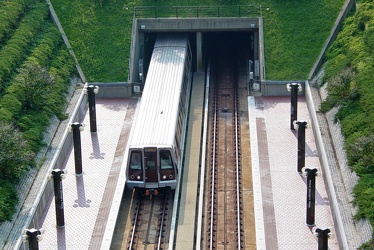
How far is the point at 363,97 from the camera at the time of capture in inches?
1641

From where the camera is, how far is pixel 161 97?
138 ft

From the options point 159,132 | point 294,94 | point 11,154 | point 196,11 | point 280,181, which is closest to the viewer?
point 11,154

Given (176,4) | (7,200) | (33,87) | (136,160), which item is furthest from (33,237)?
(176,4)

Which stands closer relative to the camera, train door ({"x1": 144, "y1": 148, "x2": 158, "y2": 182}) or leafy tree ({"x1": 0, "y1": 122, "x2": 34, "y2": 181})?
leafy tree ({"x1": 0, "y1": 122, "x2": 34, "y2": 181})

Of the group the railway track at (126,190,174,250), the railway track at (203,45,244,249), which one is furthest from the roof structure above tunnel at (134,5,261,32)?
the railway track at (126,190,174,250)

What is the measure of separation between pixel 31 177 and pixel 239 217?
32.4 feet

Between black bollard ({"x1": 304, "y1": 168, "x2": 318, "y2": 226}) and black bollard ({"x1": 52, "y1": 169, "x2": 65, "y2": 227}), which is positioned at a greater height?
black bollard ({"x1": 304, "y1": 168, "x2": 318, "y2": 226})

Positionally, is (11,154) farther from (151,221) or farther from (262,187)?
(262,187)

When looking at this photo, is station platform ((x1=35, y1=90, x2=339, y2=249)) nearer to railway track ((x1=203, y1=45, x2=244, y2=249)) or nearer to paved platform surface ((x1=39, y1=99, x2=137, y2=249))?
paved platform surface ((x1=39, y1=99, x2=137, y2=249))

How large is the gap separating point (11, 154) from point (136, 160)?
18.2ft

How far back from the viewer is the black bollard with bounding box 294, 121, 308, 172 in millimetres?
38812

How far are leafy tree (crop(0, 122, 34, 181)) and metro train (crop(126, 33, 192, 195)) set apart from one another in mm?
4803

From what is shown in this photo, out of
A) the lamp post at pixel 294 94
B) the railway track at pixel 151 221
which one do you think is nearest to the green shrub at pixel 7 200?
the railway track at pixel 151 221

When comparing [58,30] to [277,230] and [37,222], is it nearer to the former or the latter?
[37,222]
